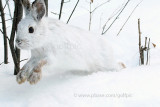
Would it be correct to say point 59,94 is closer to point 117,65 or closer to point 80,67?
point 80,67

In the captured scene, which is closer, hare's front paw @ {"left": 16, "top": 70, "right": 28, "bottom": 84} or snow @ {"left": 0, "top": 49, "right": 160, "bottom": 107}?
snow @ {"left": 0, "top": 49, "right": 160, "bottom": 107}

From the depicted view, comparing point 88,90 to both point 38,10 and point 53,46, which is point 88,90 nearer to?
point 53,46

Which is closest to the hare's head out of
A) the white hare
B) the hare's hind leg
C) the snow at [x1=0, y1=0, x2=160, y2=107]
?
the white hare

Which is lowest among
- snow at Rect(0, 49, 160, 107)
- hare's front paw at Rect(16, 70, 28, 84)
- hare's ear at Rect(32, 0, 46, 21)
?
snow at Rect(0, 49, 160, 107)

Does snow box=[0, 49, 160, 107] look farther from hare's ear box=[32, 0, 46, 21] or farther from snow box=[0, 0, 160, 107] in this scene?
hare's ear box=[32, 0, 46, 21]

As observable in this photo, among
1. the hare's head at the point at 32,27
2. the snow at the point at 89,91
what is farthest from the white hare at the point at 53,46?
the snow at the point at 89,91

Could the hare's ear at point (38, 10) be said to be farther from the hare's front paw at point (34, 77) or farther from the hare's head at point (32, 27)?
the hare's front paw at point (34, 77)

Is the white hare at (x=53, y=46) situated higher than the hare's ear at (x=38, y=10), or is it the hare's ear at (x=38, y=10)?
the hare's ear at (x=38, y=10)

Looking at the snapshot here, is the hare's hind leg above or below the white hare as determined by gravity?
below

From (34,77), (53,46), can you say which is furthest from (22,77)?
(53,46)
